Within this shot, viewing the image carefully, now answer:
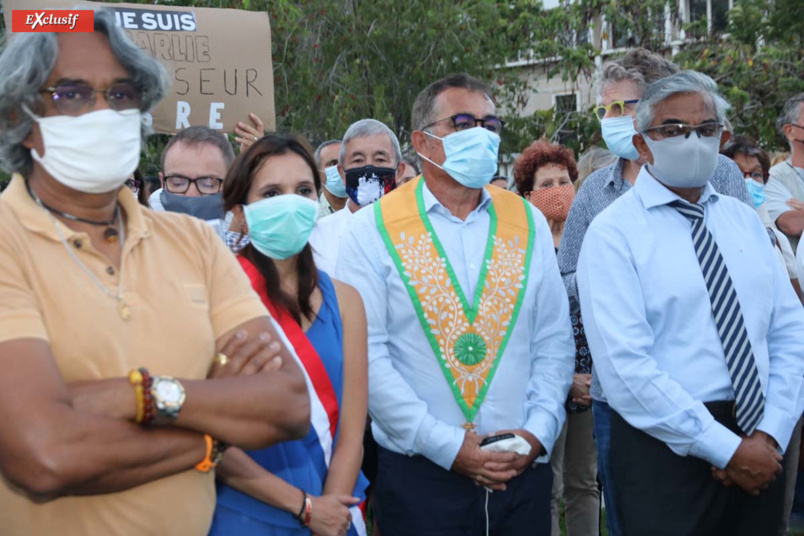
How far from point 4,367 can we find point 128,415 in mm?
307

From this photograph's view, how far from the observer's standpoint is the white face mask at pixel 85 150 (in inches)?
97.5

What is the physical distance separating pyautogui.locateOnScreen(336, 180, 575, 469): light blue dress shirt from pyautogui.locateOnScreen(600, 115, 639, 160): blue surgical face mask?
934mm

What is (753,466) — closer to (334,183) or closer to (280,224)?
(280,224)

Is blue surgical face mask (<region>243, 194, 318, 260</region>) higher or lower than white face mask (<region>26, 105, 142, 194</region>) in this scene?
lower

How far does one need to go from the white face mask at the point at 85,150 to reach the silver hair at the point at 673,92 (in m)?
2.45

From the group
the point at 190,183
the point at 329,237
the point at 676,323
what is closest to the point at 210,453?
the point at 676,323

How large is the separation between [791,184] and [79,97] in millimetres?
5936

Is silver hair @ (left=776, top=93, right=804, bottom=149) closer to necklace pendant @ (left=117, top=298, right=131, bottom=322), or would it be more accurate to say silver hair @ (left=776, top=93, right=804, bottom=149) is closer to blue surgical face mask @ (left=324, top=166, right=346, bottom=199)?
blue surgical face mask @ (left=324, top=166, right=346, bottom=199)

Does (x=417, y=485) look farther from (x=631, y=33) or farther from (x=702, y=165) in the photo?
(x=631, y=33)

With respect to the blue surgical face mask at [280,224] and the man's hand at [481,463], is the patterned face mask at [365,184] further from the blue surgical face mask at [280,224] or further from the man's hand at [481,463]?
the man's hand at [481,463]

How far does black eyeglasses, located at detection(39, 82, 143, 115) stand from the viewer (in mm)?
2510

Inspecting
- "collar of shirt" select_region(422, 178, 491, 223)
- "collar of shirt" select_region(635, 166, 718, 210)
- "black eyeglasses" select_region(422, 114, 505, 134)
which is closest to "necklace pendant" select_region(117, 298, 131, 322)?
"collar of shirt" select_region(422, 178, 491, 223)

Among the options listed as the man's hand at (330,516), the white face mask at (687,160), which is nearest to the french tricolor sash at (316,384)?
the man's hand at (330,516)

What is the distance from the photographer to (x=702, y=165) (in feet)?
13.2
